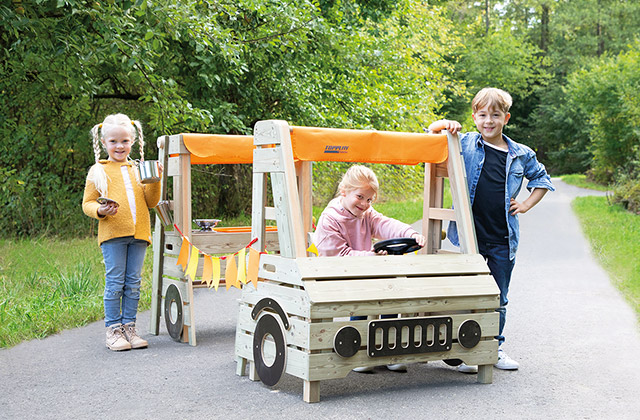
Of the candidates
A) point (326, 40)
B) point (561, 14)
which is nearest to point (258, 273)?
point (326, 40)

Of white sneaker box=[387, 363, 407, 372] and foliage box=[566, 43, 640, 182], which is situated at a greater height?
foliage box=[566, 43, 640, 182]

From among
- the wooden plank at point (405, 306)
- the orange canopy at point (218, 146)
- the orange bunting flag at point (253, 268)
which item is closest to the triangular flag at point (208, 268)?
the orange bunting flag at point (253, 268)

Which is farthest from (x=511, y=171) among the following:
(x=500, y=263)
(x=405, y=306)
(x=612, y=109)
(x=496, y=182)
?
→ (x=612, y=109)

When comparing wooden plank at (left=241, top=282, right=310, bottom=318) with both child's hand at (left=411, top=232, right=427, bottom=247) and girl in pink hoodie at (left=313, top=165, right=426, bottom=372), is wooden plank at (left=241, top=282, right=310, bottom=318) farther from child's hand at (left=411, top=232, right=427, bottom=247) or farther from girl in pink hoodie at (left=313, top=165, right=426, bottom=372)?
child's hand at (left=411, top=232, right=427, bottom=247)

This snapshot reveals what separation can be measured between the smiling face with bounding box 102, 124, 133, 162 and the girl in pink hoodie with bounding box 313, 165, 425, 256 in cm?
182

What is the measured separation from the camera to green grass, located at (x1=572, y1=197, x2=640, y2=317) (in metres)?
8.74

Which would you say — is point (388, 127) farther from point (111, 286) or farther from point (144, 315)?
point (111, 286)

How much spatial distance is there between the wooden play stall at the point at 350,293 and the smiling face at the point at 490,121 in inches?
9.9

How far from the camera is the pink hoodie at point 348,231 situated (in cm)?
500

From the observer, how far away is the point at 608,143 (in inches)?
1078

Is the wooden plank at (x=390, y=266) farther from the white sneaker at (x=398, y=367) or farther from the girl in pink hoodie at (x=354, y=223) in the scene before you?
the white sneaker at (x=398, y=367)

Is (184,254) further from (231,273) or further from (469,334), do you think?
Result: (469,334)

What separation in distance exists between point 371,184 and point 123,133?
2.14m

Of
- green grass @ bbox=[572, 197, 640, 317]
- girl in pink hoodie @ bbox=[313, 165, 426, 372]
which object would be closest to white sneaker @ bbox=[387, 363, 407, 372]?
girl in pink hoodie @ bbox=[313, 165, 426, 372]
